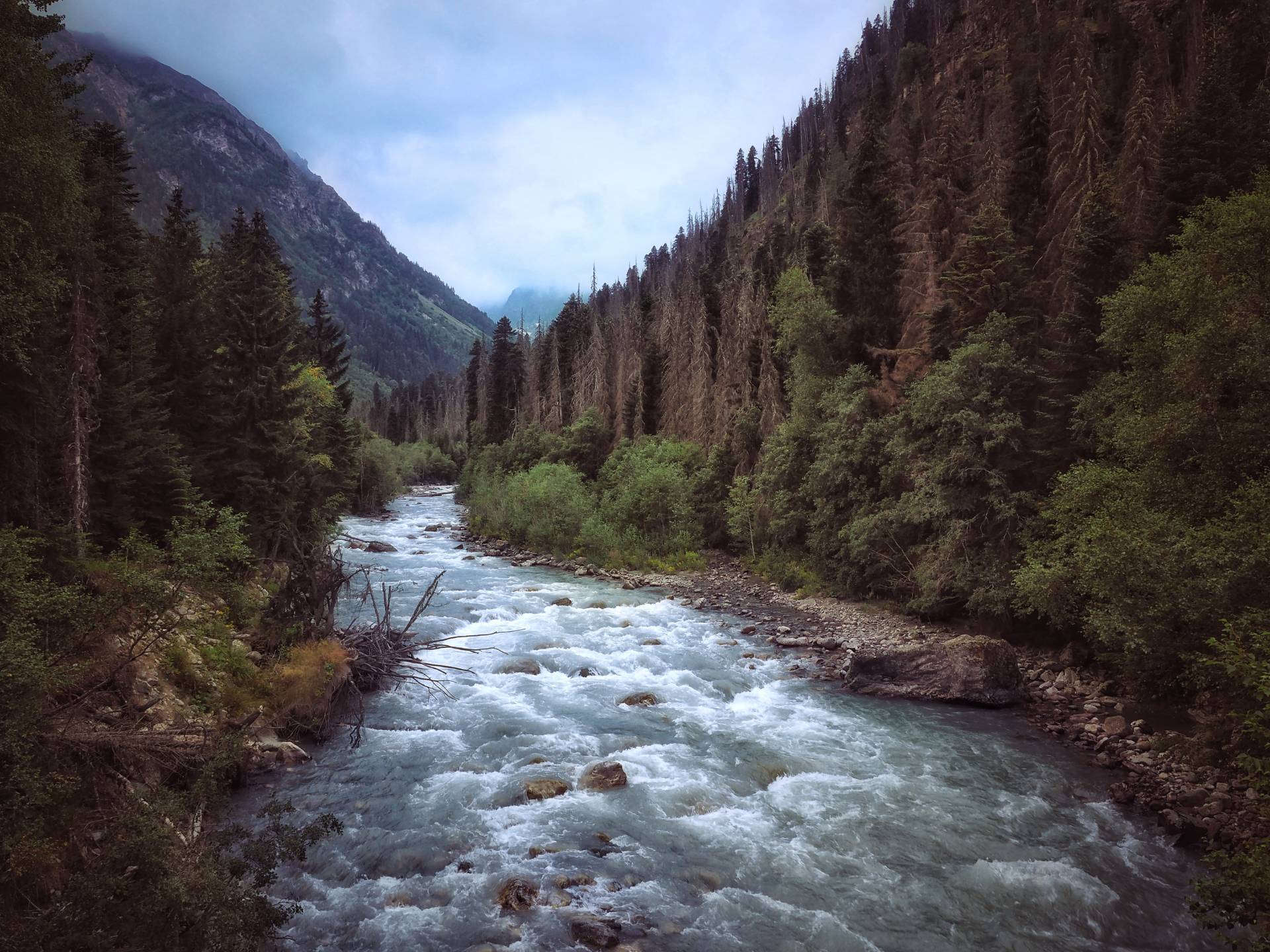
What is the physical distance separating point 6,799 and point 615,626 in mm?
19558

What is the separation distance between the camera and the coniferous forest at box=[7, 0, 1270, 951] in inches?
316

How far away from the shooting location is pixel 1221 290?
43.5 feet

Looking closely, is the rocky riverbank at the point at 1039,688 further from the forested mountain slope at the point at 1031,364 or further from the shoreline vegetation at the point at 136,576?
the shoreline vegetation at the point at 136,576

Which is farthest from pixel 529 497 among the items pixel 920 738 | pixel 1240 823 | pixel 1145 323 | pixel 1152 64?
pixel 1152 64

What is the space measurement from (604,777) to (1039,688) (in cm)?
1287

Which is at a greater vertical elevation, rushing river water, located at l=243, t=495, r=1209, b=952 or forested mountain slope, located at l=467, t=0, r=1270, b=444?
forested mountain slope, located at l=467, t=0, r=1270, b=444

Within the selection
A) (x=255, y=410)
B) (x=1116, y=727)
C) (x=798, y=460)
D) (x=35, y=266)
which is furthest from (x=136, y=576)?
(x=798, y=460)

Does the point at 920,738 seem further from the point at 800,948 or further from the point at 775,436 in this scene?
the point at 775,436

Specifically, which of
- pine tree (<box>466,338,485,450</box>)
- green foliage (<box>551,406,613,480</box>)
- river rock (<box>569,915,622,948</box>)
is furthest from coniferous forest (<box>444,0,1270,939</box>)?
pine tree (<box>466,338,485,450</box>)

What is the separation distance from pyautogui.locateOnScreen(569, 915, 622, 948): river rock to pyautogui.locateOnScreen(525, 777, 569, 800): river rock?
3602mm

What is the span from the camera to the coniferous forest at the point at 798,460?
802 centimetres

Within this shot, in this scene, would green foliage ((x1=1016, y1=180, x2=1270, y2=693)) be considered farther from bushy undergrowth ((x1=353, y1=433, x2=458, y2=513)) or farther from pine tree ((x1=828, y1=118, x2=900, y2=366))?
bushy undergrowth ((x1=353, y1=433, x2=458, y2=513))

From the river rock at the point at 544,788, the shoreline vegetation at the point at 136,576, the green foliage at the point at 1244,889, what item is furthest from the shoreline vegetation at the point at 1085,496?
the shoreline vegetation at the point at 136,576

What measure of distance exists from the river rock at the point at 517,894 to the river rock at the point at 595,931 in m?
0.81
